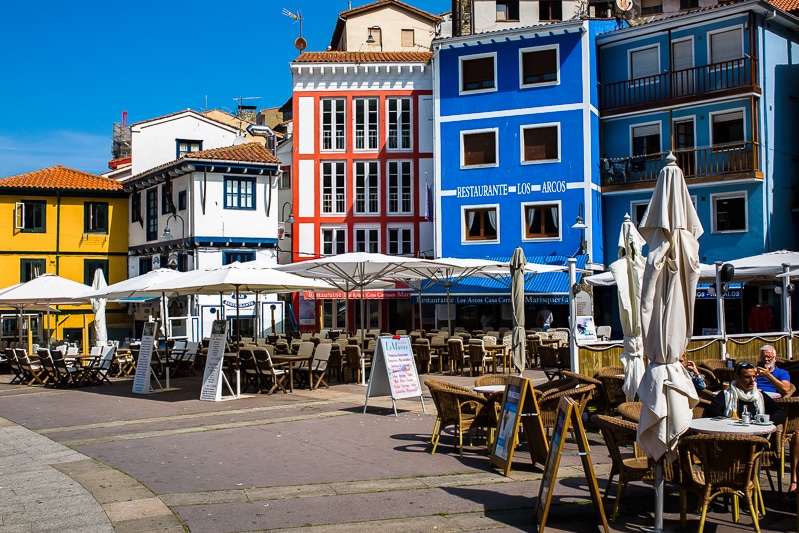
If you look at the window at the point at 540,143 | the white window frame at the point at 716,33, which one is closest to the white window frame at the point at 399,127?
the window at the point at 540,143

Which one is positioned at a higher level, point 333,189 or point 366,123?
point 366,123

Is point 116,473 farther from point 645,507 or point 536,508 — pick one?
point 645,507

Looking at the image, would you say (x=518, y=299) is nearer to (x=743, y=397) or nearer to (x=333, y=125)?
(x=743, y=397)

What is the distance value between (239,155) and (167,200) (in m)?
4.04

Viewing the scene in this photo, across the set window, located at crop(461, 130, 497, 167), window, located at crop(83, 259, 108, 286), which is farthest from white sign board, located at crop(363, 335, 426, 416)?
window, located at crop(83, 259, 108, 286)

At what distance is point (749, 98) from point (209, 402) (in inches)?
878

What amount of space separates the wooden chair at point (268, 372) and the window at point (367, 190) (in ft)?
70.4

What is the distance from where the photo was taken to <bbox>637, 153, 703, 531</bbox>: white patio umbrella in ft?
22.5

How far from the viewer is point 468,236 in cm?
3369

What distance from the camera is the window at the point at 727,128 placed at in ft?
96.9

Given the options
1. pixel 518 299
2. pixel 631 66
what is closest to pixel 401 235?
pixel 631 66

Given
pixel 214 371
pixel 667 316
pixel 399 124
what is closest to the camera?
pixel 667 316

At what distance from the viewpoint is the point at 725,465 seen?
21.9 feet

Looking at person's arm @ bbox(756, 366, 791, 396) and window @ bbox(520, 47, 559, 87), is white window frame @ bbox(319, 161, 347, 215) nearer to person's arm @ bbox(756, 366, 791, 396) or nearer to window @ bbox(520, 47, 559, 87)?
window @ bbox(520, 47, 559, 87)
